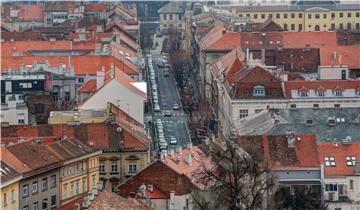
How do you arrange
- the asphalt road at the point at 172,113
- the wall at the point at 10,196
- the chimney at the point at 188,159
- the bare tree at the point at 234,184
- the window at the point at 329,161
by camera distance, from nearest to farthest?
the bare tree at the point at 234,184, the wall at the point at 10,196, the window at the point at 329,161, the chimney at the point at 188,159, the asphalt road at the point at 172,113

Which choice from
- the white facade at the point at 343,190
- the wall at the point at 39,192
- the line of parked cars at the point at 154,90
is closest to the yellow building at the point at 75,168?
the wall at the point at 39,192

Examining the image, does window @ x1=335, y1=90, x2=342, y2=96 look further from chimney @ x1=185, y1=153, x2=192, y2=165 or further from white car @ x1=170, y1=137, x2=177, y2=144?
chimney @ x1=185, y1=153, x2=192, y2=165

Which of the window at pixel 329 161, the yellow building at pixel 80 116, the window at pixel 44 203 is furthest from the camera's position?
the yellow building at pixel 80 116

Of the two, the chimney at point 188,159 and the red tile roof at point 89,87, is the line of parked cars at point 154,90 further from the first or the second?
the chimney at point 188,159

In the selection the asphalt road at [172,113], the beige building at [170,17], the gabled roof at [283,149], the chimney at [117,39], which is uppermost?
the gabled roof at [283,149]

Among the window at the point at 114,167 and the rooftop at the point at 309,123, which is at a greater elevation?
the rooftop at the point at 309,123

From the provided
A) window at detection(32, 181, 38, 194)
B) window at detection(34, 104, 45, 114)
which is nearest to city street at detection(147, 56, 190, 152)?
window at detection(34, 104, 45, 114)

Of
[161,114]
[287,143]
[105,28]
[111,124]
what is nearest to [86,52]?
[161,114]

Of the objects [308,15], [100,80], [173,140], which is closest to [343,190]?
[100,80]

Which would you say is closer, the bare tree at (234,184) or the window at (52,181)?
the bare tree at (234,184)
